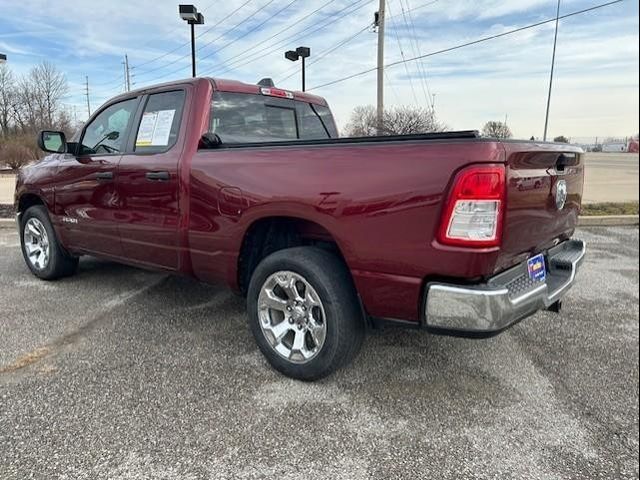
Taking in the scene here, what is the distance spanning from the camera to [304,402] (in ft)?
8.68

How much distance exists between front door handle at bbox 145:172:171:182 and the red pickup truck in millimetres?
22

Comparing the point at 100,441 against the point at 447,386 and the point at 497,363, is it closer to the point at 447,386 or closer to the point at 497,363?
the point at 447,386

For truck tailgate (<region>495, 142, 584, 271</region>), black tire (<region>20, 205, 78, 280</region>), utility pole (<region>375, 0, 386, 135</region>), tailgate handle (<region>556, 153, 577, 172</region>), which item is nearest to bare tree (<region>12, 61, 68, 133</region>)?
black tire (<region>20, 205, 78, 280</region>)

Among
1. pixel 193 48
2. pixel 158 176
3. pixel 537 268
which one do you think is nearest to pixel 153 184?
pixel 158 176

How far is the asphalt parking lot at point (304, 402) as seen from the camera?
84.0 inches

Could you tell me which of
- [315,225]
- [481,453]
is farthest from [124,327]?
[481,453]

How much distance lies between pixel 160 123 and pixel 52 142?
1459 mm

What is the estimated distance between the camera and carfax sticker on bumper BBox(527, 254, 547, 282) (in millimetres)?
2557

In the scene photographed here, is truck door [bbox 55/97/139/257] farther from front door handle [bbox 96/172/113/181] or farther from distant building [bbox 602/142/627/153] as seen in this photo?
distant building [bbox 602/142/627/153]

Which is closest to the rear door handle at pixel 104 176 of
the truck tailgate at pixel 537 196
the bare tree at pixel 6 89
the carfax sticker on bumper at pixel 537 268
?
the bare tree at pixel 6 89

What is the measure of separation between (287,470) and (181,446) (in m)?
0.52

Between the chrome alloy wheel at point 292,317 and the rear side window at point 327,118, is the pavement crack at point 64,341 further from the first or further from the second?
the rear side window at point 327,118

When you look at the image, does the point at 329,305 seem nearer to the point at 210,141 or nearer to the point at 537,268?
the point at 537,268

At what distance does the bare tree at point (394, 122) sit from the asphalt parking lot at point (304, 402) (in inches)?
69.1
